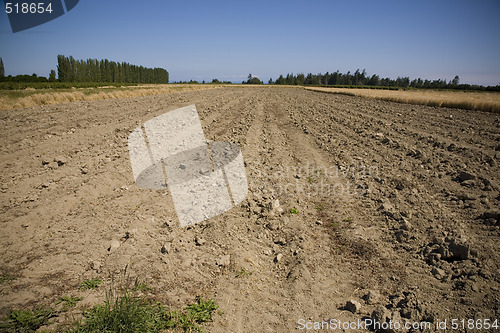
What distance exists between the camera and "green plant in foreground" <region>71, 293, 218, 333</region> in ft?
6.69

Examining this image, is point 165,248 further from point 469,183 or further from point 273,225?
point 469,183

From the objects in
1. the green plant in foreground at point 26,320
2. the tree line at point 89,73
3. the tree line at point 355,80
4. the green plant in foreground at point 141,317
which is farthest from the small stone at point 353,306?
the tree line at point 355,80

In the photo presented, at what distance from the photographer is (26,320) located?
82.4 inches

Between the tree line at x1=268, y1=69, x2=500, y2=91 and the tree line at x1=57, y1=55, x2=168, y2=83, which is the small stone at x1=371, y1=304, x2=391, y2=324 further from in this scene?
the tree line at x1=268, y1=69, x2=500, y2=91

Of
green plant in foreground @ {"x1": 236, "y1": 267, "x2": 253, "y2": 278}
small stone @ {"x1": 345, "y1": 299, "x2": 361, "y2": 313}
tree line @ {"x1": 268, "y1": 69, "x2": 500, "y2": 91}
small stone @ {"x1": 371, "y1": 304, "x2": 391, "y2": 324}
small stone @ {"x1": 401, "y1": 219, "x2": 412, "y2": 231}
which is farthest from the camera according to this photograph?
tree line @ {"x1": 268, "y1": 69, "x2": 500, "y2": 91}

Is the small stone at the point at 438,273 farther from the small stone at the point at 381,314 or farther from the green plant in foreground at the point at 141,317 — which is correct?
the green plant in foreground at the point at 141,317

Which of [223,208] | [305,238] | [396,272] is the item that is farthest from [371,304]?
[223,208]

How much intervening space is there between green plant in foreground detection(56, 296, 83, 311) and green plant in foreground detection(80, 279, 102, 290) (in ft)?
0.53

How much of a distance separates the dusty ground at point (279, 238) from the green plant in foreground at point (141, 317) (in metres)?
0.14

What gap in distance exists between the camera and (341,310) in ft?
8.09

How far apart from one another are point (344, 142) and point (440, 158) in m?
2.71

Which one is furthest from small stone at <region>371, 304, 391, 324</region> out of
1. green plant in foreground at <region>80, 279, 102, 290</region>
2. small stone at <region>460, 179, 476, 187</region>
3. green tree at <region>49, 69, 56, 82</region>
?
green tree at <region>49, 69, 56, 82</region>

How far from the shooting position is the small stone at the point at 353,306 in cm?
242

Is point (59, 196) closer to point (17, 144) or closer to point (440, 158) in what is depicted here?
point (17, 144)
